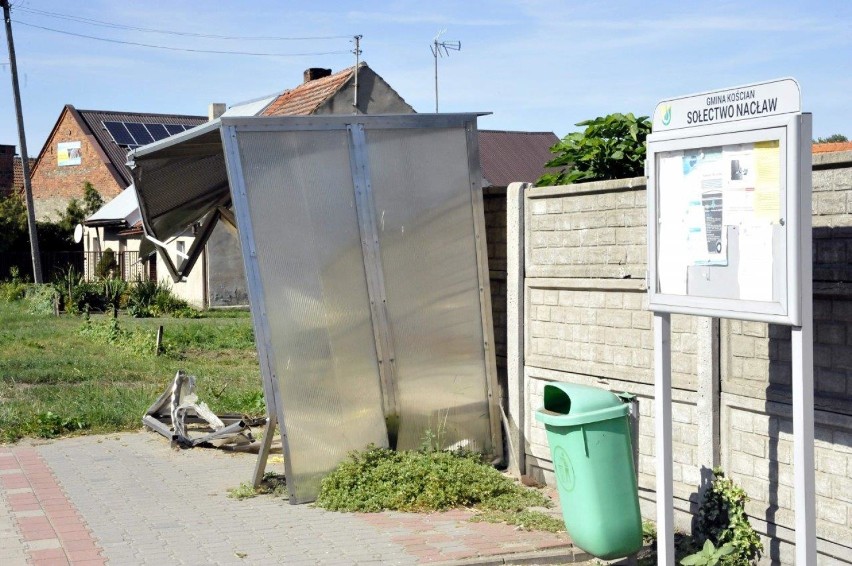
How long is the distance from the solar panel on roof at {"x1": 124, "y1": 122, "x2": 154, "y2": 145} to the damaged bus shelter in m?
40.5

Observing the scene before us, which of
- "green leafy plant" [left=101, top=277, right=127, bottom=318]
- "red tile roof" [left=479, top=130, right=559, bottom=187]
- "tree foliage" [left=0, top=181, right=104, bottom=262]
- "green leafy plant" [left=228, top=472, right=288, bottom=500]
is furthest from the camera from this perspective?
"red tile roof" [left=479, top=130, right=559, bottom=187]

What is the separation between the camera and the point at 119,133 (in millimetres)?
49719

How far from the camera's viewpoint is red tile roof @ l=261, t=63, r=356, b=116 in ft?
82.1

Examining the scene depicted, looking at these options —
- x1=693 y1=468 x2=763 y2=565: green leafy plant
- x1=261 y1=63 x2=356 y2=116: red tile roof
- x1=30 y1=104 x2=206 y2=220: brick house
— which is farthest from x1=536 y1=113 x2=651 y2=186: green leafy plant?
x1=30 y1=104 x2=206 y2=220: brick house

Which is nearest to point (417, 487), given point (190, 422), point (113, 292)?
point (190, 422)

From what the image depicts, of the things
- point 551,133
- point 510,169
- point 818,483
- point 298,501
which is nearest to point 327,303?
point 298,501

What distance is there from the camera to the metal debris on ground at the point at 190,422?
1016cm

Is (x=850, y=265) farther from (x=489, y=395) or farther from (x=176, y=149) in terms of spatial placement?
(x=176, y=149)

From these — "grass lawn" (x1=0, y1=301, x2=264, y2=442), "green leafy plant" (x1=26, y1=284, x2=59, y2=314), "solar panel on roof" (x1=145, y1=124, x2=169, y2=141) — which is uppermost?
"solar panel on roof" (x1=145, y1=124, x2=169, y2=141)

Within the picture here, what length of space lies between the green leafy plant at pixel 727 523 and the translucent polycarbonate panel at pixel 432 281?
269 cm

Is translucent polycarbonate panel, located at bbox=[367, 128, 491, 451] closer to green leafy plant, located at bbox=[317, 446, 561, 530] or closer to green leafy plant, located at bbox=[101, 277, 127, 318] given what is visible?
green leafy plant, located at bbox=[317, 446, 561, 530]

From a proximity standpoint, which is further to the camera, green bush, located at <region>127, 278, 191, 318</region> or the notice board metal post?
green bush, located at <region>127, 278, 191, 318</region>

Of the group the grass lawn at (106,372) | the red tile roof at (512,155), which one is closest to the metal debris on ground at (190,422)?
the grass lawn at (106,372)

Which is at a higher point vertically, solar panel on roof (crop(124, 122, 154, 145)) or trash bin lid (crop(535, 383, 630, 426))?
solar panel on roof (crop(124, 122, 154, 145))
